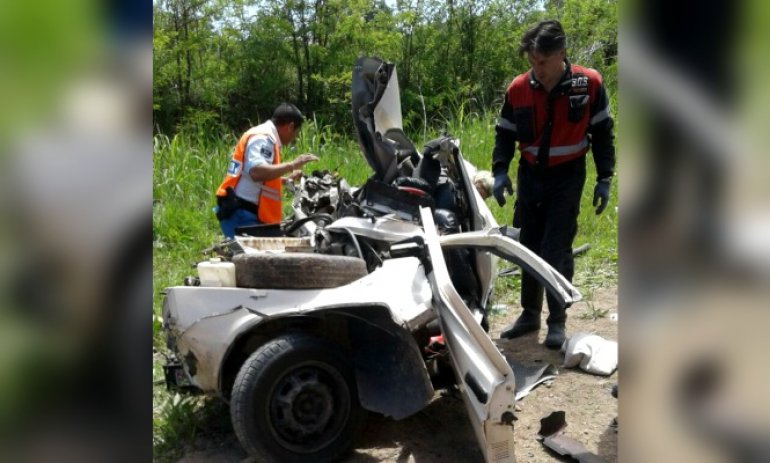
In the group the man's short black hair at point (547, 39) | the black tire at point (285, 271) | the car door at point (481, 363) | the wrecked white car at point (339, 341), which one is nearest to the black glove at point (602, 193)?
the man's short black hair at point (547, 39)

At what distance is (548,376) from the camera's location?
4.49 metres

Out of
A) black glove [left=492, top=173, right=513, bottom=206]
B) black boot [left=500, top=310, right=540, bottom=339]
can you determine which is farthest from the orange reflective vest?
black boot [left=500, top=310, right=540, bottom=339]

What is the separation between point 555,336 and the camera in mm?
4996

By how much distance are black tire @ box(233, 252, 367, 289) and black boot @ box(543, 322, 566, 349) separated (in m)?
2.09

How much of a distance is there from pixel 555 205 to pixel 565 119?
0.57 m

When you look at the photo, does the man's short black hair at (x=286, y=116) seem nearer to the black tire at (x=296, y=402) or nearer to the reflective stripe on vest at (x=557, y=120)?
the reflective stripe on vest at (x=557, y=120)

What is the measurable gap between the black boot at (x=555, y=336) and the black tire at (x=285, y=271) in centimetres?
209

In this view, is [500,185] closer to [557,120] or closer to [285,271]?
[557,120]

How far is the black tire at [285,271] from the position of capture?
134 inches

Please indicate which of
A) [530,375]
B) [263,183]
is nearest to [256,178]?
[263,183]

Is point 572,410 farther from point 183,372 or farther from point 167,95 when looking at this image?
point 167,95

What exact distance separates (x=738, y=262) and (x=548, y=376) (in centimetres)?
395

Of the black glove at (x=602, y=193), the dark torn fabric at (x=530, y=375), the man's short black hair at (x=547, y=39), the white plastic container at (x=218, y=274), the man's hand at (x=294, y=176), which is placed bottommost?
the dark torn fabric at (x=530, y=375)

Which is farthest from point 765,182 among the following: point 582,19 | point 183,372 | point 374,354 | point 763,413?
point 582,19
